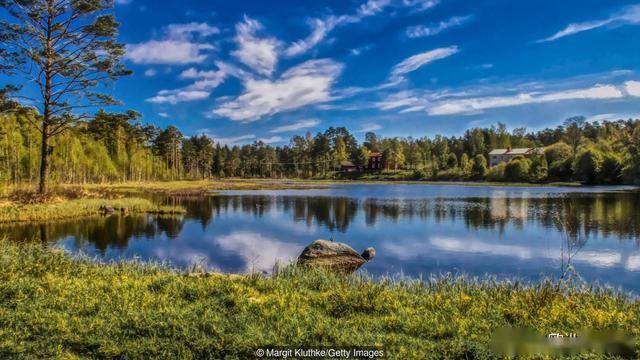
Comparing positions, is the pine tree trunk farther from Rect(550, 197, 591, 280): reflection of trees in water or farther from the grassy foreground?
Rect(550, 197, 591, 280): reflection of trees in water

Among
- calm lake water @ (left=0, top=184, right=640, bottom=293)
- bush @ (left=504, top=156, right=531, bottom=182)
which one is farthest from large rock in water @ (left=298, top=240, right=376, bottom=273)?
bush @ (left=504, top=156, right=531, bottom=182)

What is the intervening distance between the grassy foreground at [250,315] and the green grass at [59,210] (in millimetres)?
18294

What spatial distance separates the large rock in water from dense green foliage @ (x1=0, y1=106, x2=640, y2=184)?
2232cm

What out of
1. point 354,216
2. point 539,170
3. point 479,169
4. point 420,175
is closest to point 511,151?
point 479,169

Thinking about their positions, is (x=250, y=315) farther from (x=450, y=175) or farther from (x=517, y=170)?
(x=450, y=175)

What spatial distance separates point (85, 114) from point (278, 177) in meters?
135

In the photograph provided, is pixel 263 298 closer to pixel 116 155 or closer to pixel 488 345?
pixel 488 345

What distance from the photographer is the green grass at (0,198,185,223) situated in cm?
2600

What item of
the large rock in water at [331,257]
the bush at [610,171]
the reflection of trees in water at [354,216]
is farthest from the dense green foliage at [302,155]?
the large rock in water at [331,257]

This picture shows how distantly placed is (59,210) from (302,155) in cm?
13928

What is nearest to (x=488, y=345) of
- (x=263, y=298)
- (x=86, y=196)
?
(x=263, y=298)

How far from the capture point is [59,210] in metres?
28.8

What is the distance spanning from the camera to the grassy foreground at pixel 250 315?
6219mm

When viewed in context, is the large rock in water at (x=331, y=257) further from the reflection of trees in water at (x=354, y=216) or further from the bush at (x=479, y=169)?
the bush at (x=479, y=169)
